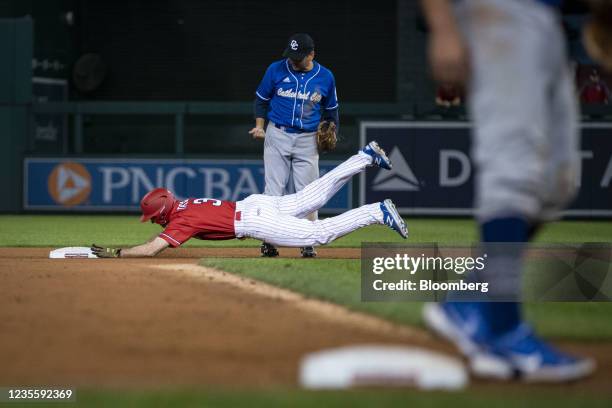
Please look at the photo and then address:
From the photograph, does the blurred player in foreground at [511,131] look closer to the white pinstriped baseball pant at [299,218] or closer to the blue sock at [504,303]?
the blue sock at [504,303]

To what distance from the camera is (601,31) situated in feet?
14.0

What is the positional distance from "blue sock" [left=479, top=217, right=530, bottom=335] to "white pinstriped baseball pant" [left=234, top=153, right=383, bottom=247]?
4.39m

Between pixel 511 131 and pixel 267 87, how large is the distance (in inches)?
226

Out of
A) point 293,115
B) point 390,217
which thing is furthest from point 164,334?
point 293,115

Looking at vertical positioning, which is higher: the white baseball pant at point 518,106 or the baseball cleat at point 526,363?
the white baseball pant at point 518,106

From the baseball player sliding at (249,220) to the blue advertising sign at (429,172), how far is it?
639cm

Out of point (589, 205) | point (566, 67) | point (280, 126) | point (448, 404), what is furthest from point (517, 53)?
point (589, 205)

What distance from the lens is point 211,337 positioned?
463 cm

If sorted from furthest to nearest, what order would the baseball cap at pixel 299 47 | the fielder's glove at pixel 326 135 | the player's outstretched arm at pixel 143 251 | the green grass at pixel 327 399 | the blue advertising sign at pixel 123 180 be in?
1. the blue advertising sign at pixel 123 180
2. the fielder's glove at pixel 326 135
3. the baseball cap at pixel 299 47
4. the player's outstretched arm at pixel 143 251
5. the green grass at pixel 327 399

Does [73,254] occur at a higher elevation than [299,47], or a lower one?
lower

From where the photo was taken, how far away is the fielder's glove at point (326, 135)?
9.39 metres

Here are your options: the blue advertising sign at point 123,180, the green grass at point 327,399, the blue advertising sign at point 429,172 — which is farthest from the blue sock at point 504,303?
the blue advertising sign at point 123,180

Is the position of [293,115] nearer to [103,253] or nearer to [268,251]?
[268,251]

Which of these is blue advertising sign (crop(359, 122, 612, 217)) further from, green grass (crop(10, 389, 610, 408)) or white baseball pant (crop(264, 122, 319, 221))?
green grass (crop(10, 389, 610, 408))
